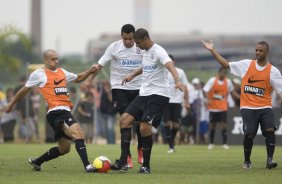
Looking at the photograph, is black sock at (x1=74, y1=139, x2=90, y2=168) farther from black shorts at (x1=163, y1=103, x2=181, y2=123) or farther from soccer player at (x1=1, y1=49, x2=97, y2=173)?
black shorts at (x1=163, y1=103, x2=181, y2=123)

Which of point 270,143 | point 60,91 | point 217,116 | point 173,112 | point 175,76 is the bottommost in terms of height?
point 217,116

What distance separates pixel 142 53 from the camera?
16.4m

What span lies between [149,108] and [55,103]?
158 centimetres

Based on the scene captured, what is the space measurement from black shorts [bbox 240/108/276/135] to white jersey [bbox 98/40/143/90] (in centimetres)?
223

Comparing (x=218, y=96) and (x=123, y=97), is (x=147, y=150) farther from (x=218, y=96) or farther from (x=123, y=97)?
(x=218, y=96)

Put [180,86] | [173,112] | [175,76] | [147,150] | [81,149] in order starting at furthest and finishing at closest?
[173,112] < [147,150] < [81,149] < [175,76] < [180,86]

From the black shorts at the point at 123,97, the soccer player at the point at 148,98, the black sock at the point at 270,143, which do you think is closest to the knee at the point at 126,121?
the soccer player at the point at 148,98

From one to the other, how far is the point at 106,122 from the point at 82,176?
15763 mm

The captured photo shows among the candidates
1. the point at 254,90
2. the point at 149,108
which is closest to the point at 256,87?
the point at 254,90

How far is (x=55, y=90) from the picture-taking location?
14961 mm

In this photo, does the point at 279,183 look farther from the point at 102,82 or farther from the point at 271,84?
the point at 102,82

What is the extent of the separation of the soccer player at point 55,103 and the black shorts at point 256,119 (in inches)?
117

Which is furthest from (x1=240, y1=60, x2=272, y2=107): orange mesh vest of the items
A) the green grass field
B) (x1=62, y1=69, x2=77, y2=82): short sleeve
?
(x1=62, y1=69, x2=77, y2=82): short sleeve

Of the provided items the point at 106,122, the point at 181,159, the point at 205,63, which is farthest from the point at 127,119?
the point at 205,63
